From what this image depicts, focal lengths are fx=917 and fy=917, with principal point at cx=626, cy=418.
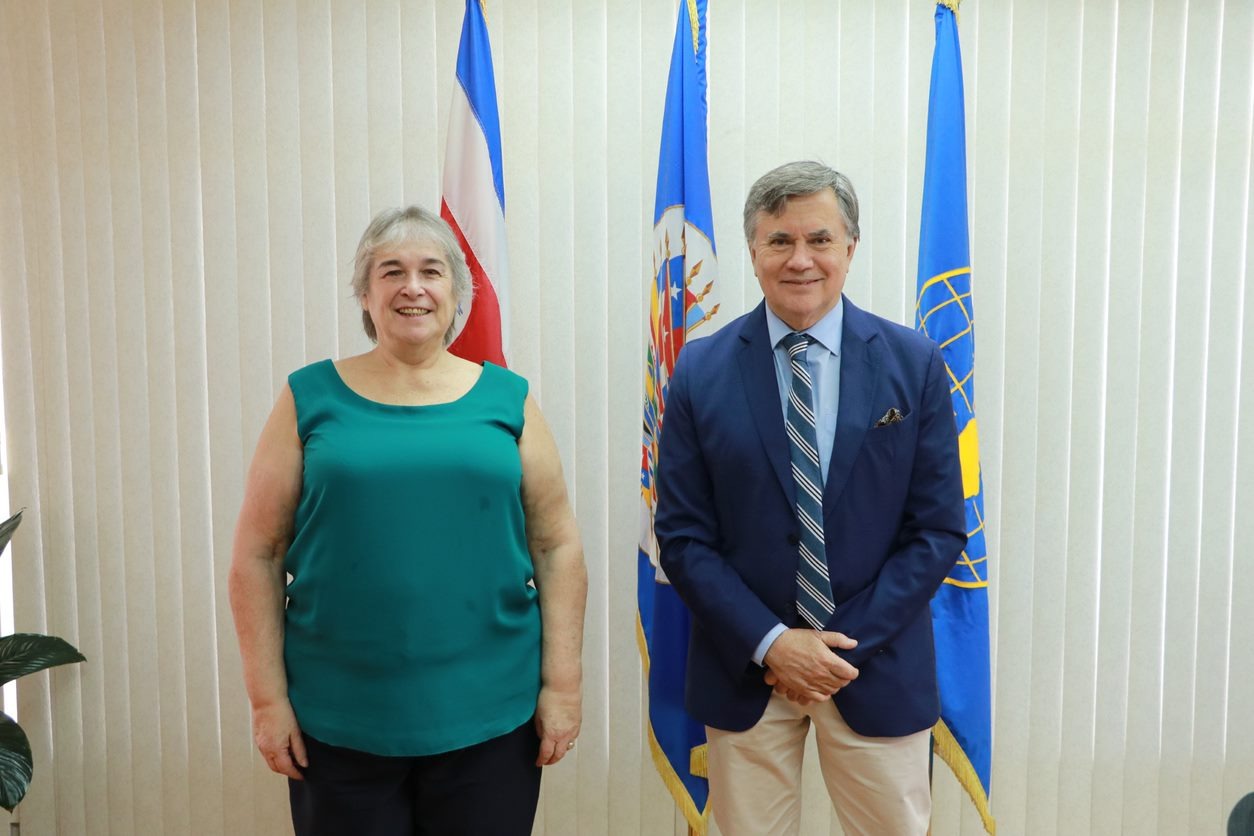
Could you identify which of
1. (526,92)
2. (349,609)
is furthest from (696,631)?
(526,92)

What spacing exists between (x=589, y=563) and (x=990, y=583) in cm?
111

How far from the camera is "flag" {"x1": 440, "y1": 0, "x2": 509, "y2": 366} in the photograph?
2188 millimetres

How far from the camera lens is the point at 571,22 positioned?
247 cm

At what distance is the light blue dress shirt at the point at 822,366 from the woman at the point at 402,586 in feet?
1.58

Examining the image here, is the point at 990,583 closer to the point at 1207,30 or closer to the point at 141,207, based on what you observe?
the point at 1207,30

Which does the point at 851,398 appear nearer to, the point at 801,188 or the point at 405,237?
the point at 801,188

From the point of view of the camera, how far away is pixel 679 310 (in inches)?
88.0

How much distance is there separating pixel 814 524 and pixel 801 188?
59 cm

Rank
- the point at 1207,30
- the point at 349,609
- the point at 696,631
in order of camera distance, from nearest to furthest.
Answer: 1. the point at 349,609
2. the point at 696,631
3. the point at 1207,30

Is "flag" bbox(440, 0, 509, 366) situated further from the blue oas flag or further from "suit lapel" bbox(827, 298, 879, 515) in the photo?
"suit lapel" bbox(827, 298, 879, 515)

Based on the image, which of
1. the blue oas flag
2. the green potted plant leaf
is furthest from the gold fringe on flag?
the green potted plant leaf

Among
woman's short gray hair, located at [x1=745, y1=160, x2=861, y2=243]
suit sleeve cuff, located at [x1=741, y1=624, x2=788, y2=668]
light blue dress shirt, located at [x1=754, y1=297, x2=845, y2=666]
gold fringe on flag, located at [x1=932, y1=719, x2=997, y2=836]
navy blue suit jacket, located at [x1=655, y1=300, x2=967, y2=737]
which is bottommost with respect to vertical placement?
gold fringe on flag, located at [x1=932, y1=719, x2=997, y2=836]

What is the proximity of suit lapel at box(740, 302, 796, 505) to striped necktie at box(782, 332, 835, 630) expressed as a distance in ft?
0.05

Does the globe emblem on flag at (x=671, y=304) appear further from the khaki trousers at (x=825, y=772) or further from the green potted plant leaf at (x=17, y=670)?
the green potted plant leaf at (x=17, y=670)
